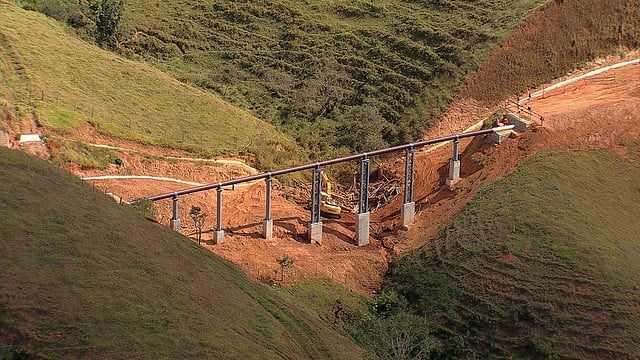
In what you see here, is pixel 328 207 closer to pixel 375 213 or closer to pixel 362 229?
pixel 362 229

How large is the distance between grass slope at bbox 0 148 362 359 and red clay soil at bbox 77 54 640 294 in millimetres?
7660

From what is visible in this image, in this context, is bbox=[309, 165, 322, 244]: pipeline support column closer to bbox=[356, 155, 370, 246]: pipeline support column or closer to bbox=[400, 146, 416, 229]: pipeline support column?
bbox=[356, 155, 370, 246]: pipeline support column

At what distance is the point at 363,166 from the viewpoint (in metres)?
37.3

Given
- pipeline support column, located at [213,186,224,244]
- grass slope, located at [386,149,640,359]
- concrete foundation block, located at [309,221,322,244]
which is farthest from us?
concrete foundation block, located at [309,221,322,244]

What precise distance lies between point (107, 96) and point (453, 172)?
1736 centimetres

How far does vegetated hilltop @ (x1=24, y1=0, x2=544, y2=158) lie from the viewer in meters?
47.7

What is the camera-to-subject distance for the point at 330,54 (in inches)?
2072

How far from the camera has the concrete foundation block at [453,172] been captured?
39.5m

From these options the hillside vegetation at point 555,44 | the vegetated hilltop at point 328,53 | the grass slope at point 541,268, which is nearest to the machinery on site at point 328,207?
the grass slope at point 541,268

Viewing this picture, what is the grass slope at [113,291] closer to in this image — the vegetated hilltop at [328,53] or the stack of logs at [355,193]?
the stack of logs at [355,193]

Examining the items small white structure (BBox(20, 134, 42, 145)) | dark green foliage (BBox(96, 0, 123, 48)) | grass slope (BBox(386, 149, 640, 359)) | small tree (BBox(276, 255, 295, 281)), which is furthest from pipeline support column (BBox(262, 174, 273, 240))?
dark green foliage (BBox(96, 0, 123, 48))

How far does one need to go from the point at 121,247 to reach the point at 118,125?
19707 millimetres

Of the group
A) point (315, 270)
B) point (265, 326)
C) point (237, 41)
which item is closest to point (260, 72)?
point (237, 41)

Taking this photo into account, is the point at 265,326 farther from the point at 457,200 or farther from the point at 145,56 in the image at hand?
the point at 145,56
